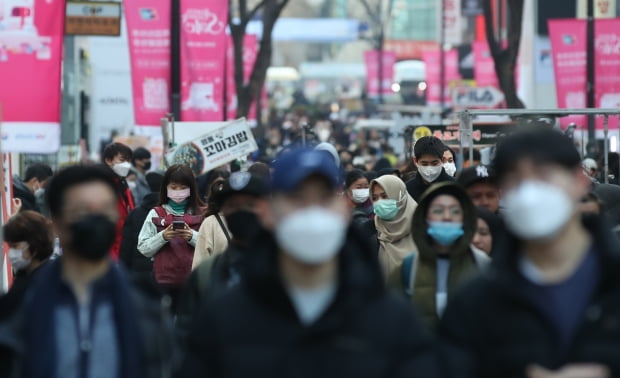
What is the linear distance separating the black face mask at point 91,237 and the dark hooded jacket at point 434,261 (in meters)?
1.73

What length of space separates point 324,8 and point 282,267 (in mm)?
114346

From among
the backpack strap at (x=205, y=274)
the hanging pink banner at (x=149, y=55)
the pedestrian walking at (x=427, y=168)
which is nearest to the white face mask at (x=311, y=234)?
the backpack strap at (x=205, y=274)

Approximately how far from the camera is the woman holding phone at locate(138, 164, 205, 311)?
990 cm

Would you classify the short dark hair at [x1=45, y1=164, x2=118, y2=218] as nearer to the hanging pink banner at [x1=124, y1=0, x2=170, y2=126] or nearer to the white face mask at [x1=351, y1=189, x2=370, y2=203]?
the white face mask at [x1=351, y1=189, x2=370, y2=203]

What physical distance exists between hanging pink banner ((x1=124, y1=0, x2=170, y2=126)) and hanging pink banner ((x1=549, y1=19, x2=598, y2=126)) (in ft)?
23.7

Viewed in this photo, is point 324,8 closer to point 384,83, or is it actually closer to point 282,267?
point 384,83

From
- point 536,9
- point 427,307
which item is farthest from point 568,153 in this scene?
point 536,9

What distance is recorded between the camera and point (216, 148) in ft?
53.8

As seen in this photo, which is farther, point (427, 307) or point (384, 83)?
point (384, 83)

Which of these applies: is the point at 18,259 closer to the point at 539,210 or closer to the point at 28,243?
the point at 28,243

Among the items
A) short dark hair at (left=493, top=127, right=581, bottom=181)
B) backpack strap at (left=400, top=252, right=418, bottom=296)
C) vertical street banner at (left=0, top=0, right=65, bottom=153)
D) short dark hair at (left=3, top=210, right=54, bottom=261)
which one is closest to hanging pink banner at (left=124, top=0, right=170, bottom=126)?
vertical street banner at (left=0, top=0, right=65, bottom=153)

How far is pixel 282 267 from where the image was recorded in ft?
14.1

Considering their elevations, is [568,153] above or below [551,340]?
above

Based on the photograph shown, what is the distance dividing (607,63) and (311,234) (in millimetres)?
19226
